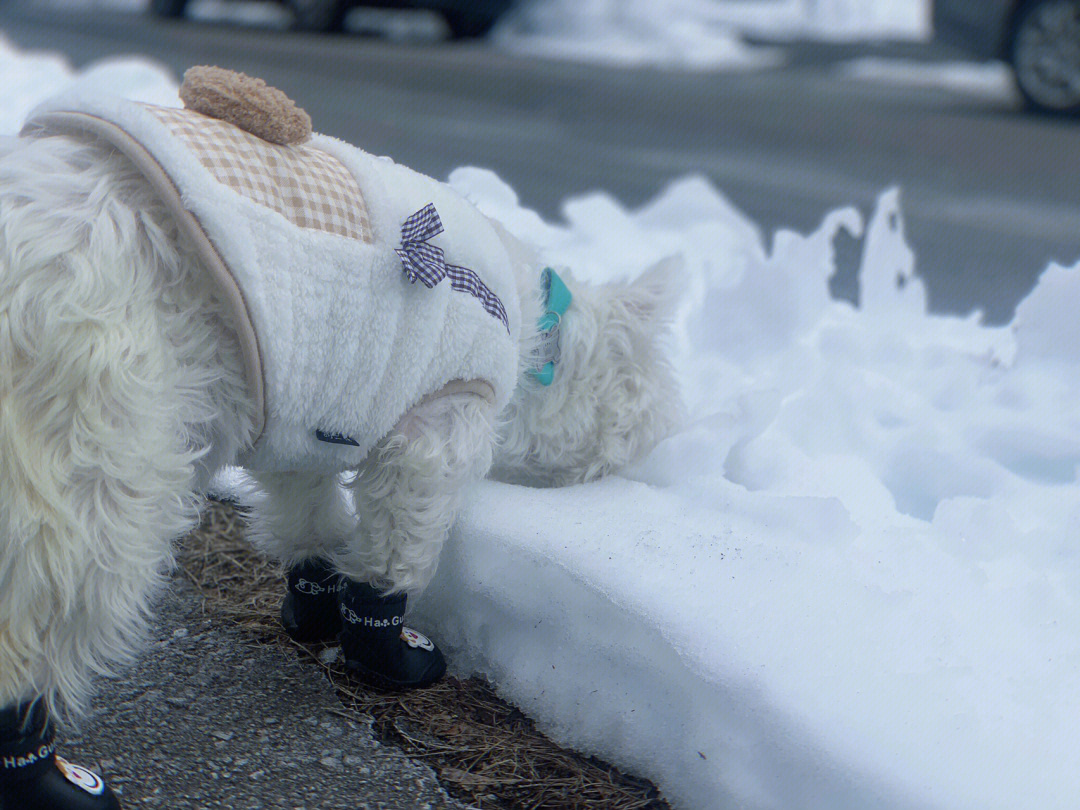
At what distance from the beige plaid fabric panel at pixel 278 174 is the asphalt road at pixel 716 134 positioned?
9.12 feet

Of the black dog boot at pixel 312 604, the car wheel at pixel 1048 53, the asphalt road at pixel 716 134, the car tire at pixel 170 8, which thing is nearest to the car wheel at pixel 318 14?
the asphalt road at pixel 716 134

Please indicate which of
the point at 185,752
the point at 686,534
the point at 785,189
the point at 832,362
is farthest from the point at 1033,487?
the point at 785,189

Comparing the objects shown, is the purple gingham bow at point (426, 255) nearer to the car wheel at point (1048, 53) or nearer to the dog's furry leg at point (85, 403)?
the dog's furry leg at point (85, 403)

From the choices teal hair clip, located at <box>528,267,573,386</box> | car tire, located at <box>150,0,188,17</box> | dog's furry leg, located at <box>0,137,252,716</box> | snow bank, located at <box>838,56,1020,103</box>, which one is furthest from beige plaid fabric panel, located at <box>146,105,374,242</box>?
car tire, located at <box>150,0,188,17</box>

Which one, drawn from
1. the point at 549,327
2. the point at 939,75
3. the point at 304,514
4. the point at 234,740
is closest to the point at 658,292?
the point at 549,327

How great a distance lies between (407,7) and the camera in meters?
10.9

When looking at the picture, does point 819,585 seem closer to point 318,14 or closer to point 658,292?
point 658,292

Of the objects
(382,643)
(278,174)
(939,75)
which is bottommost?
(382,643)

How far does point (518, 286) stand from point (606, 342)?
0.24 m

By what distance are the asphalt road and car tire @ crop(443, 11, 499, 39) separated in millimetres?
1013

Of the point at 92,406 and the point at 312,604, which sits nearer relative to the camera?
the point at 92,406

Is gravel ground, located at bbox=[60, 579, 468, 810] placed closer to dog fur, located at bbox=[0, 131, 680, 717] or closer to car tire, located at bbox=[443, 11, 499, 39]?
dog fur, located at bbox=[0, 131, 680, 717]

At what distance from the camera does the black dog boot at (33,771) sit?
148 centimetres

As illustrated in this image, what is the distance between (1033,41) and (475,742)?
6720 mm
